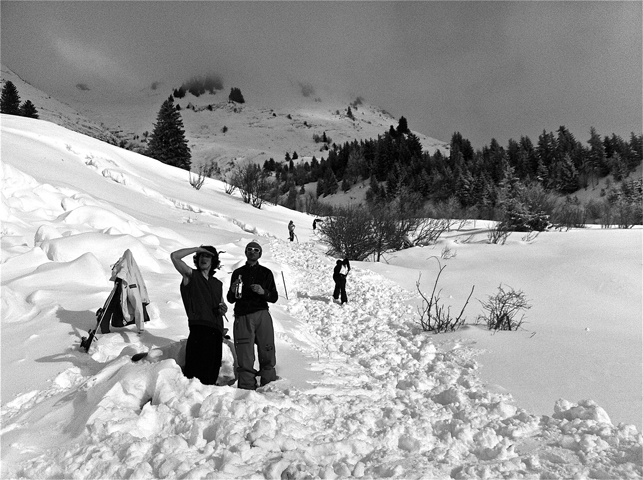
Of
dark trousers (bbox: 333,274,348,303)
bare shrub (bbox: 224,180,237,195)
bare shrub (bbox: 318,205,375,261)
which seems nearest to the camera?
dark trousers (bbox: 333,274,348,303)

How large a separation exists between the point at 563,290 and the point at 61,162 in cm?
1976

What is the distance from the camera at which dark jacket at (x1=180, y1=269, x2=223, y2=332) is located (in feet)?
11.0

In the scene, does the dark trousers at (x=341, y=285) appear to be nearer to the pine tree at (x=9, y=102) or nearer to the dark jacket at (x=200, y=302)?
the dark jacket at (x=200, y=302)

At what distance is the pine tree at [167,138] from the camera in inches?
1642

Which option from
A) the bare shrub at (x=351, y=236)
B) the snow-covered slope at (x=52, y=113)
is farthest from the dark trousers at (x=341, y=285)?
the snow-covered slope at (x=52, y=113)

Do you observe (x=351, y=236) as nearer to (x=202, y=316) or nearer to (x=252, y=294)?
(x=252, y=294)

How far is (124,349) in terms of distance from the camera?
3.84 meters

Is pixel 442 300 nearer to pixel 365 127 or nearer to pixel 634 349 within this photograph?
pixel 634 349

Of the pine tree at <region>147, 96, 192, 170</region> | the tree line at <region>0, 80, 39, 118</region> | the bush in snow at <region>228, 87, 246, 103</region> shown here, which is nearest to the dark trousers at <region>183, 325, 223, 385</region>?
the pine tree at <region>147, 96, 192, 170</region>

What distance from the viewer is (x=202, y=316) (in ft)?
11.0

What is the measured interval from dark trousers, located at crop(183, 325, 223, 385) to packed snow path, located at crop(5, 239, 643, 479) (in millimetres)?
432

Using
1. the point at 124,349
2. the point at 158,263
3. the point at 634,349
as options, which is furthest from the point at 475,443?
the point at 158,263

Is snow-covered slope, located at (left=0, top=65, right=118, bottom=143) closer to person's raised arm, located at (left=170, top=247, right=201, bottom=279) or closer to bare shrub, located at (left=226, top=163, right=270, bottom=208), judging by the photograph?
bare shrub, located at (left=226, top=163, right=270, bottom=208)

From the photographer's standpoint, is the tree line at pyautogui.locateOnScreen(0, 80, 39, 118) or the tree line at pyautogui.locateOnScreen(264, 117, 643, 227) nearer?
the tree line at pyautogui.locateOnScreen(0, 80, 39, 118)
